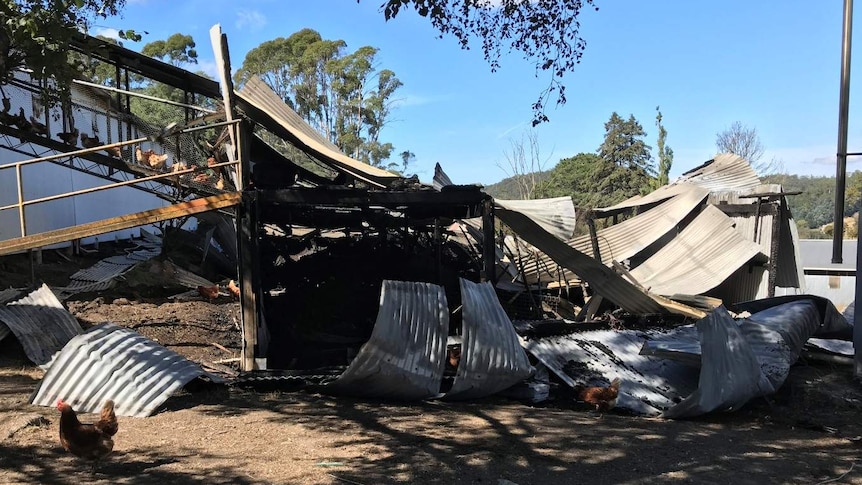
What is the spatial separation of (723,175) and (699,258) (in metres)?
3.52

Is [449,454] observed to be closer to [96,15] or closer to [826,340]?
[96,15]

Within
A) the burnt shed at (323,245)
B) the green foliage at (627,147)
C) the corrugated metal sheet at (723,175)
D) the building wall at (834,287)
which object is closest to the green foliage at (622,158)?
the green foliage at (627,147)

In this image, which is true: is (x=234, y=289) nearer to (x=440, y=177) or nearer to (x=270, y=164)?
(x=270, y=164)

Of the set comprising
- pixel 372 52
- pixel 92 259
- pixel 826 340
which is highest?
pixel 372 52

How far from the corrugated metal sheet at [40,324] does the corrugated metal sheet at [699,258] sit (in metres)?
10.1

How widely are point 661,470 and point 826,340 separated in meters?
5.56

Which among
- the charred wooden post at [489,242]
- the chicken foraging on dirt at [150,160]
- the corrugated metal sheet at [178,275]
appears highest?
the chicken foraging on dirt at [150,160]

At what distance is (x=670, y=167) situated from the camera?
93.5 ft

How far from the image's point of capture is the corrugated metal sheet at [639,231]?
12.8 m

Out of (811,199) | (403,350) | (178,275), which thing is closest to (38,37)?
(403,350)

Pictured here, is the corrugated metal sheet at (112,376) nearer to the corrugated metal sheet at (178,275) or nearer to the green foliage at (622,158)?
the corrugated metal sheet at (178,275)

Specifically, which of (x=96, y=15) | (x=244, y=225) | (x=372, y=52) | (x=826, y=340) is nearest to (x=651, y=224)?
(x=826, y=340)

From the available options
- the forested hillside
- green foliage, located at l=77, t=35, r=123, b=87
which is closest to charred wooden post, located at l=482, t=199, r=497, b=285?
green foliage, located at l=77, t=35, r=123, b=87

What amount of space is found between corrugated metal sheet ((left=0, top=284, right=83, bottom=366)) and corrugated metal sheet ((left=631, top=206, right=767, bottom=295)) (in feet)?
33.2
